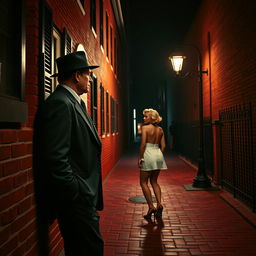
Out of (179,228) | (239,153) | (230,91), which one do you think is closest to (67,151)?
(179,228)

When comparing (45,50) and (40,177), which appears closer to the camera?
(40,177)

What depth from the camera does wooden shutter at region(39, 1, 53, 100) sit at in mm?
3283

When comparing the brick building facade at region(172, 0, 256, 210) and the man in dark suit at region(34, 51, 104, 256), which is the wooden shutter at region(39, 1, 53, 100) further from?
the brick building facade at region(172, 0, 256, 210)

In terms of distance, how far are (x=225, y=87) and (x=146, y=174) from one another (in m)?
3.81

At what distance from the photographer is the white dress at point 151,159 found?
218 inches

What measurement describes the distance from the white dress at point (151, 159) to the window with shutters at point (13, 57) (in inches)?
128

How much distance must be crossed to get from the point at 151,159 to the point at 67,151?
3527 mm

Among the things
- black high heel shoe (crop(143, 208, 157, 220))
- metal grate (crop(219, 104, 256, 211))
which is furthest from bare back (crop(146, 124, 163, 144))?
metal grate (crop(219, 104, 256, 211))

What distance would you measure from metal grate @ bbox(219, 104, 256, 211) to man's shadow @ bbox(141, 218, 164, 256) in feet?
6.34

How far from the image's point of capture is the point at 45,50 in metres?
3.56

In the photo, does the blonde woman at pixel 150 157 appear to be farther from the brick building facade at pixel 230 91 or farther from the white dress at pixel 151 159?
the brick building facade at pixel 230 91

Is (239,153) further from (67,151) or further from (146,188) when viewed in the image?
(67,151)

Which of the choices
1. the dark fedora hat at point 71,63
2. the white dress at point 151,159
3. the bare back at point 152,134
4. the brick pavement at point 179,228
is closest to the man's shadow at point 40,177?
the dark fedora hat at point 71,63

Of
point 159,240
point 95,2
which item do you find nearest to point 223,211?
point 159,240
